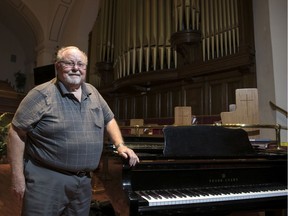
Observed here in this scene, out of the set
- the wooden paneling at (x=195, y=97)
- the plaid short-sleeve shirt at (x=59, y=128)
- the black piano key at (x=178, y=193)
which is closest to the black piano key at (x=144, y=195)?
the black piano key at (x=178, y=193)

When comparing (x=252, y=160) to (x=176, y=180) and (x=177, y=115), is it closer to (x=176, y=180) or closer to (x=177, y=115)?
(x=176, y=180)

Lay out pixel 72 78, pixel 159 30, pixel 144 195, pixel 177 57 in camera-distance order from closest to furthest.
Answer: pixel 144 195 → pixel 72 78 → pixel 177 57 → pixel 159 30

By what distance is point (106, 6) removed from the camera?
22.4 feet

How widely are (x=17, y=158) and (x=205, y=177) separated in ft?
3.76

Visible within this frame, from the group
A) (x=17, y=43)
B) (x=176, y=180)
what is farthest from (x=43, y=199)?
(x=17, y=43)

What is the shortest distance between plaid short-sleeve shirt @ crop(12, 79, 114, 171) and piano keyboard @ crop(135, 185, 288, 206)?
1.35 ft

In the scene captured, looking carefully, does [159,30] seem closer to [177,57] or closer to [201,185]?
[177,57]

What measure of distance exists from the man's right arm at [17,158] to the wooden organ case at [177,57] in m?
3.21

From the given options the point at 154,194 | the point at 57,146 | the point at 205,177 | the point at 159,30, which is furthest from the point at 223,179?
the point at 159,30

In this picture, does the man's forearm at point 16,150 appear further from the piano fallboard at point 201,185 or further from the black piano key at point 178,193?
the black piano key at point 178,193

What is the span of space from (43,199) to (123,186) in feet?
1.50

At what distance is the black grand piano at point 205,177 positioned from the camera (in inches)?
62.6

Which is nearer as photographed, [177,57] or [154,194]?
[154,194]

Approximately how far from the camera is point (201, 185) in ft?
5.86
